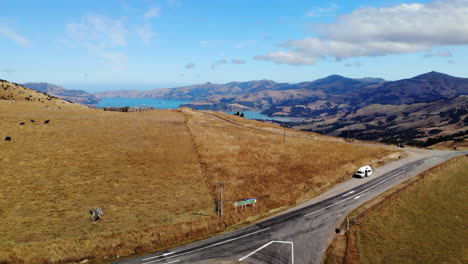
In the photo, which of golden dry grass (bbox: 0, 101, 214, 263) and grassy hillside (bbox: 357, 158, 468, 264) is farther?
golden dry grass (bbox: 0, 101, 214, 263)

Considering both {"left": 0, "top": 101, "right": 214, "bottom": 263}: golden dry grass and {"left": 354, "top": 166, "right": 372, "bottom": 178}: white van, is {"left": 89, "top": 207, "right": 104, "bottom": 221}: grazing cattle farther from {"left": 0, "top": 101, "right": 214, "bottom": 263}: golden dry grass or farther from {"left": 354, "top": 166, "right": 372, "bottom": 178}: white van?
{"left": 354, "top": 166, "right": 372, "bottom": 178}: white van

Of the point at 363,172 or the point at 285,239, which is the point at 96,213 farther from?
the point at 363,172

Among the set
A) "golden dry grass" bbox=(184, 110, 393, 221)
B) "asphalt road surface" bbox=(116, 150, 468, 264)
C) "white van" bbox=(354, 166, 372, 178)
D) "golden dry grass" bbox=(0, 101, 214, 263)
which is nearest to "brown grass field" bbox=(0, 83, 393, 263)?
"golden dry grass" bbox=(0, 101, 214, 263)

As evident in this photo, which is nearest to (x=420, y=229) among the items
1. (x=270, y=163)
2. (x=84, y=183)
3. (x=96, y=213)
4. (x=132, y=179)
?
(x=270, y=163)

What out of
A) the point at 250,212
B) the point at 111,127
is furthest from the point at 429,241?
the point at 111,127

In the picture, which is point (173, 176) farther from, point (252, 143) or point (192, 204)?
point (252, 143)

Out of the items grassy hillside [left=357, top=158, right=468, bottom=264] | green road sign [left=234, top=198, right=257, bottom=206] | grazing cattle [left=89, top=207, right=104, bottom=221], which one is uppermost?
grazing cattle [left=89, top=207, right=104, bottom=221]

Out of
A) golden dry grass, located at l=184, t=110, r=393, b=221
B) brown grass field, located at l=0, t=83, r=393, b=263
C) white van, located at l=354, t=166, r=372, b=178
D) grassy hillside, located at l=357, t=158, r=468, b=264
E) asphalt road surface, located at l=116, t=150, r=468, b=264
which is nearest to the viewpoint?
asphalt road surface, located at l=116, t=150, r=468, b=264
